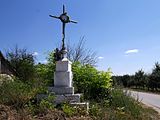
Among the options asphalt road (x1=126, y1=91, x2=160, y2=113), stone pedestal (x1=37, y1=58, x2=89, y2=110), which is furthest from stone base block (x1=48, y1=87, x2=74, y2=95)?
asphalt road (x1=126, y1=91, x2=160, y2=113)

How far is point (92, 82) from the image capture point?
46.0 feet

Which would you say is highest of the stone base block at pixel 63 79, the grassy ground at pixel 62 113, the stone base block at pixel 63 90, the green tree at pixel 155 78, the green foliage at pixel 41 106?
the green tree at pixel 155 78

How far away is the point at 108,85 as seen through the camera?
14.1 meters

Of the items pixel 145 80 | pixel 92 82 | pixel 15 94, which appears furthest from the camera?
pixel 145 80

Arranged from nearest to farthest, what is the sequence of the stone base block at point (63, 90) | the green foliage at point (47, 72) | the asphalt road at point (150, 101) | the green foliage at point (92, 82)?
1. the stone base block at point (63, 90)
2. the green foliage at point (92, 82)
3. the green foliage at point (47, 72)
4. the asphalt road at point (150, 101)

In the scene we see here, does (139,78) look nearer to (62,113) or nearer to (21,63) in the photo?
(21,63)

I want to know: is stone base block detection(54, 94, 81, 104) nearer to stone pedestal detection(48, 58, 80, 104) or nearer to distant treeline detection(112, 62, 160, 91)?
stone pedestal detection(48, 58, 80, 104)

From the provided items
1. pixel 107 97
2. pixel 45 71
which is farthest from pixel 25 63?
pixel 107 97

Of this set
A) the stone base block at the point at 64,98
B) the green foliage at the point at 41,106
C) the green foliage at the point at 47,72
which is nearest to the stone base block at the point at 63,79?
the stone base block at the point at 64,98

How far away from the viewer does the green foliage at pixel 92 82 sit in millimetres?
13766

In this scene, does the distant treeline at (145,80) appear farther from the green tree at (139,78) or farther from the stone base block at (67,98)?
the stone base block at (67,98)

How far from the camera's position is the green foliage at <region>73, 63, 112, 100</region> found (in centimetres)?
1377

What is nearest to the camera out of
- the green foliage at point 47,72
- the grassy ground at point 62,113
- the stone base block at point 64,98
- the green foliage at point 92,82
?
the grassy ground at point 62,113

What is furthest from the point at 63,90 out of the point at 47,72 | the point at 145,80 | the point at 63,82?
the point at 145,80
